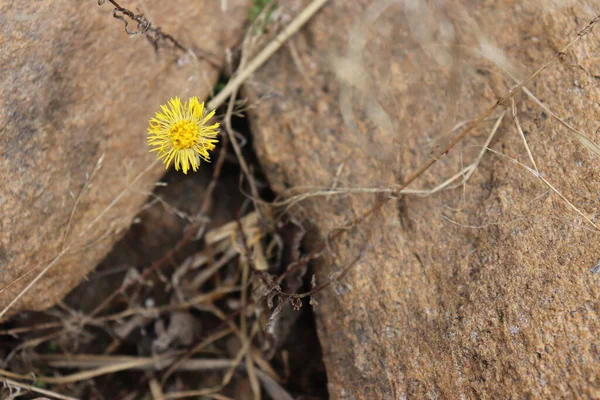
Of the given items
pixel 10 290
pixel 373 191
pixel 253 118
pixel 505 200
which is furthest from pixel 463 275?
pixel 10 290

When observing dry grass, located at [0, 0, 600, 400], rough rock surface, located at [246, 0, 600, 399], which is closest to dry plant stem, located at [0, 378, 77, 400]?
dry grass, located at [0, 0, 600, 400]

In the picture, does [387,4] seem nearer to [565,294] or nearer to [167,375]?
[565,294]

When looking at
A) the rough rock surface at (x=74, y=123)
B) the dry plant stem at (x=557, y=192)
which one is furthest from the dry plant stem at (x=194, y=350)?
the dry plant stem at (x=557, y=192)

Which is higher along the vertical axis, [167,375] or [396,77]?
[396,77]

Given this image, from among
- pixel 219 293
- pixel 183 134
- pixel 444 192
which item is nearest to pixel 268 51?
pixel 183 134

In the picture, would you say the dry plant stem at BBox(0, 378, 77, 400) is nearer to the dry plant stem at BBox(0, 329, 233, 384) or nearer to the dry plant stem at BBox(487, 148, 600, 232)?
the dry plant stem at BBox(0, 329, 233, 384)
